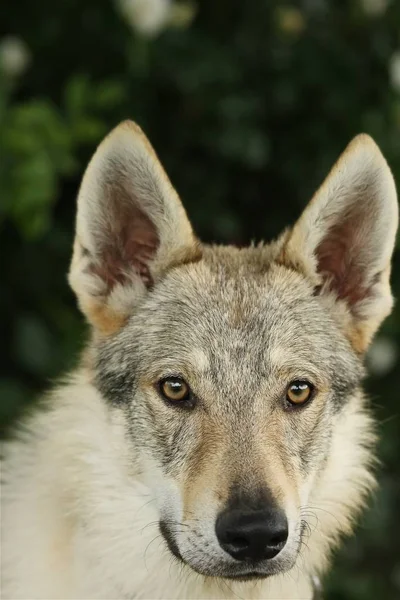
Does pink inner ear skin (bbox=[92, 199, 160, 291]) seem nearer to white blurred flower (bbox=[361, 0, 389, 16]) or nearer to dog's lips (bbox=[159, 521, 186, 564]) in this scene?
dog's lips (bbox=[159, 521, 186, 564])

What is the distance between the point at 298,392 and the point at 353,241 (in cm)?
59

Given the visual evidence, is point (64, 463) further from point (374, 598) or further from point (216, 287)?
point (374, 598)

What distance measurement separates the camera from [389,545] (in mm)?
5086

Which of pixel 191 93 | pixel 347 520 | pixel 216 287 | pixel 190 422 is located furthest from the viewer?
pixel 191 93

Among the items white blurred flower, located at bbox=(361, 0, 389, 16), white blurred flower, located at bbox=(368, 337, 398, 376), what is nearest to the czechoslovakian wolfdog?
white blurred flower, located at bbox=(368, 337, 398, 376)

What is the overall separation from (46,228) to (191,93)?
3.11 feet

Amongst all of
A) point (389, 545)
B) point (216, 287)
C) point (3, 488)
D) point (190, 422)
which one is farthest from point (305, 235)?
point (389, 545)

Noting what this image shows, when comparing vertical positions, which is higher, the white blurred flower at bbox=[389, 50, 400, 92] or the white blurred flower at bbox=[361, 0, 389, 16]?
the white blurred flower at bbox=[361, 0, 389, 16]

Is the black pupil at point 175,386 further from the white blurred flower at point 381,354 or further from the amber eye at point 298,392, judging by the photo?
the white blurred flower at point 381,354

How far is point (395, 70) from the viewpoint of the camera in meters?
4.14

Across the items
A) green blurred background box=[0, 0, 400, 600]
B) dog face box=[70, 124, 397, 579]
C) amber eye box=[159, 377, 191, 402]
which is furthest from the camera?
green blurred background box=[0, 0, 400, 600]

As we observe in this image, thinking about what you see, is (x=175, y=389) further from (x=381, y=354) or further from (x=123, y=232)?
(x=381, y=354)

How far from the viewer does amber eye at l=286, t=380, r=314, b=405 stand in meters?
2.59

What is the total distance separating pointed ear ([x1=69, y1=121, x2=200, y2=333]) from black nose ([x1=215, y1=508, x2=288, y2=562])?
808 mm
